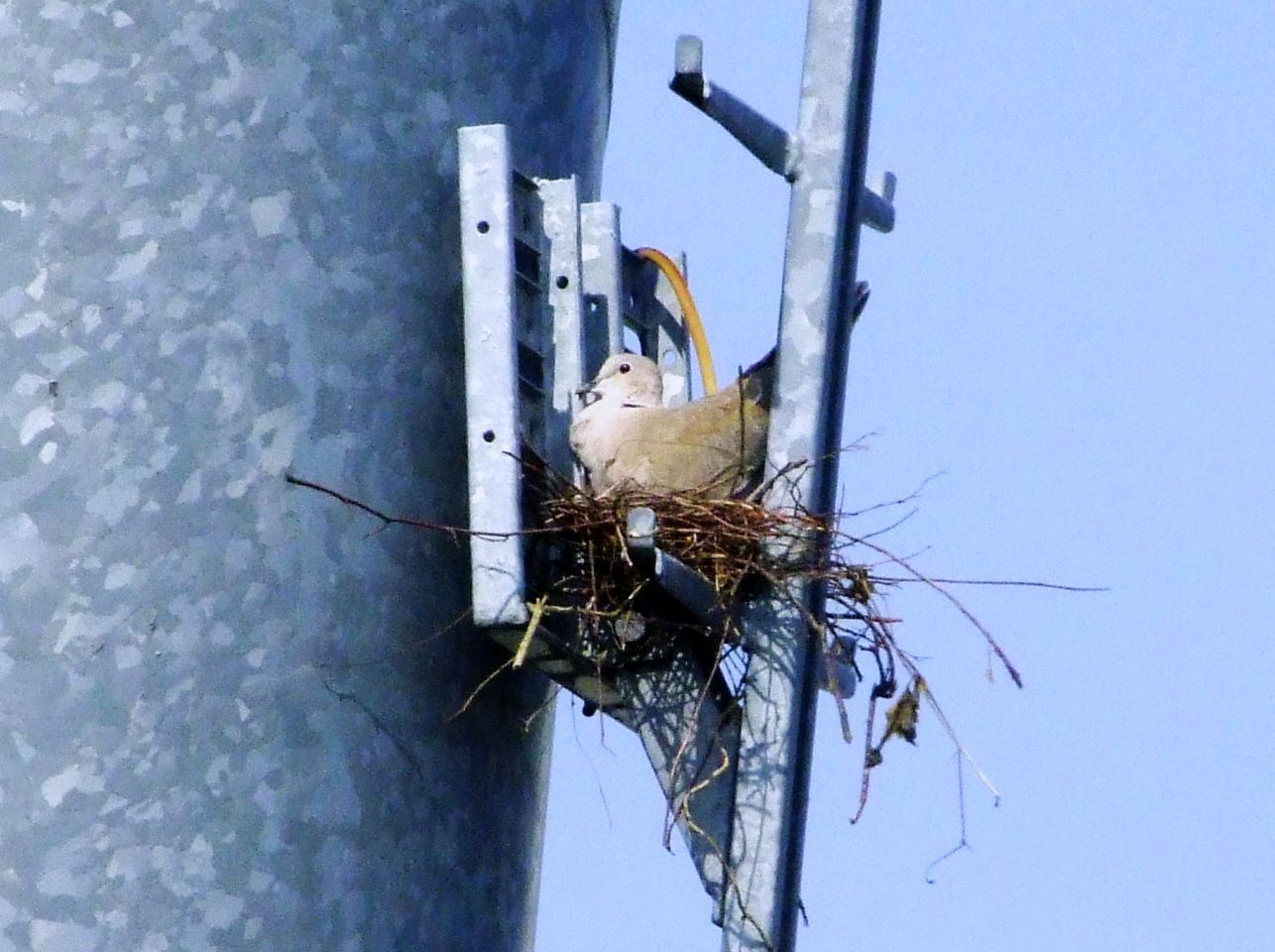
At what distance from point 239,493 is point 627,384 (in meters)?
1.46

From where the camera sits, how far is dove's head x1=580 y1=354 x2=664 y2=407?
4094 millimetres

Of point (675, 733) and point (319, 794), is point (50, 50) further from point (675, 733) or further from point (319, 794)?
point (675, 733)

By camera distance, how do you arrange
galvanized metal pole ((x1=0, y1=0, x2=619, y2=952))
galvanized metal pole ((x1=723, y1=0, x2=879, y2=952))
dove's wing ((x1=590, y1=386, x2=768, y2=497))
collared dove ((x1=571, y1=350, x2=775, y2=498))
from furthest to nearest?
dove's wing ((x1=590, y1=386, x2=768, y2=497))
collared dove ((x1=571, y1=350, x2=775, y2=498))
galvanized metal pole ((x1=723, y1=0, x2=879, y2=952))
galvanized metal pole ((x1=0, y1=0, x2=619, y2=952))

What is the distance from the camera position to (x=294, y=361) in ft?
10.4

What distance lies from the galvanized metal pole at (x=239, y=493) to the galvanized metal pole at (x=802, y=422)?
1.08 ft

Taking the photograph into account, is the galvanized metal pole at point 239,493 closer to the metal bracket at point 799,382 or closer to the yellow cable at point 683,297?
the metal bracket at point 799,382

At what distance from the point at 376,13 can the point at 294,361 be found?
0.52 metres

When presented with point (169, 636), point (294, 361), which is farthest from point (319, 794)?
point (294, 361)

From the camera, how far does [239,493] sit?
306 centimetres

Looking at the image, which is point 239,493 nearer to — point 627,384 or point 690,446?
point 627,384

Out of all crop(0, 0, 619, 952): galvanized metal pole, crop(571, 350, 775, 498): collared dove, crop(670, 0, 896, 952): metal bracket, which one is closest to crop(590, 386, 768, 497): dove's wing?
crop(571, 350, 775, 498): collared dove

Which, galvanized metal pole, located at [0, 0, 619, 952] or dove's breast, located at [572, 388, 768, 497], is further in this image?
dove's breast, located at [572, 388, 768, 497]

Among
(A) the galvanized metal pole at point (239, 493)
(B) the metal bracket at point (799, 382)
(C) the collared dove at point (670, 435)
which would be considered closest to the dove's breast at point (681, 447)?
(C) the collared dove at point (670, 435)

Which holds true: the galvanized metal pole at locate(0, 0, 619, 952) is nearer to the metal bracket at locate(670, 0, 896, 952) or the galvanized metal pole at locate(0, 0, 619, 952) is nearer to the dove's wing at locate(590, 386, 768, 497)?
the metal bracket at locate(670, 0, 896, 952)
